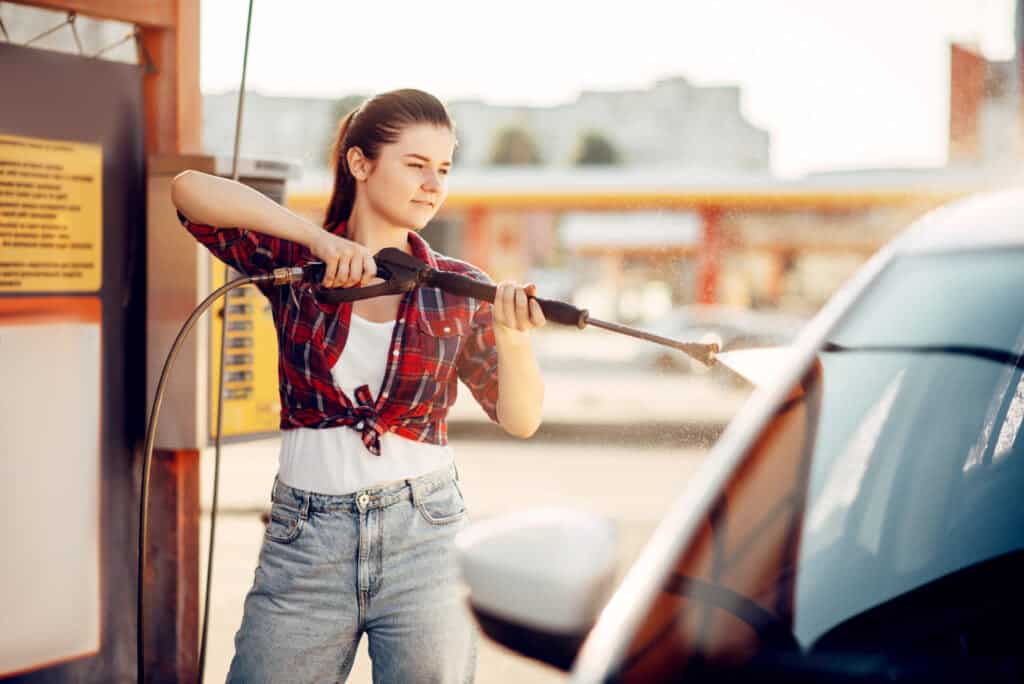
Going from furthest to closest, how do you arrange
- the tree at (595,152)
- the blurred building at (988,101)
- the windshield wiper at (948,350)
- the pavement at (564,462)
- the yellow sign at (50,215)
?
the tree at (595,152) < the pavement at (564,462) < the blurred building at (988,101) < the yellow sign at (50,215) < the windshield wiper at (948,350)

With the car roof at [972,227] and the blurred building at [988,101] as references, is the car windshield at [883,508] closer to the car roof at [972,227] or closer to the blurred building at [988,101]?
the car roof at [972,227]

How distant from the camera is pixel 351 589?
79.0 inches

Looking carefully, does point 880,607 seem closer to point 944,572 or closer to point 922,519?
point 944,572

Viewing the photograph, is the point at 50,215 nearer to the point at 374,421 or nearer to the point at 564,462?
the point at 374,421

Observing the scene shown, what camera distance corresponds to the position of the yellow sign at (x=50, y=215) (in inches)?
116

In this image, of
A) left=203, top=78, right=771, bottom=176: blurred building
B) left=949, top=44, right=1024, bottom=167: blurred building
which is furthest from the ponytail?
left=203, top=78, right=771, bottom=176: blurred building

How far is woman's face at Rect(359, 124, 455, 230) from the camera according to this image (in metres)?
2.13

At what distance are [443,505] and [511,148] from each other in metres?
54.7

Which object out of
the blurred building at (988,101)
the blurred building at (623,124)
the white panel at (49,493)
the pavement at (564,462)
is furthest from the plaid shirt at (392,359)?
the blurred building at (623,124)

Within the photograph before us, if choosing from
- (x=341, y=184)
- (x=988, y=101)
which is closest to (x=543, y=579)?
(x=341, y=184)

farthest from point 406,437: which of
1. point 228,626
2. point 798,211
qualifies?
point 798,211

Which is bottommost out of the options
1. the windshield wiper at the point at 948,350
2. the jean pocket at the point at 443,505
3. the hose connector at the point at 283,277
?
the jean pocket at the point at 443,505

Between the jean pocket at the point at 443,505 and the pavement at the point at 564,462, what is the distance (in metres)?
0.96

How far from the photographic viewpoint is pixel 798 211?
42.4 feet
